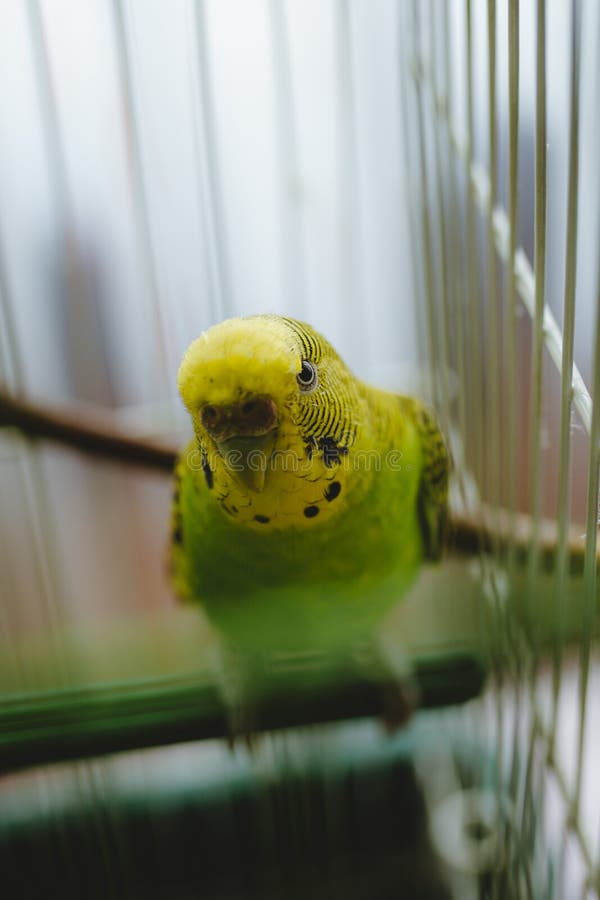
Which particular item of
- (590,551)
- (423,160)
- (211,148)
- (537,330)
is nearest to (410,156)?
(423,160)

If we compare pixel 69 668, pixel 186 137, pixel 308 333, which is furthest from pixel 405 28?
pixel 69 668

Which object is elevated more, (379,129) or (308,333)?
(379,129)

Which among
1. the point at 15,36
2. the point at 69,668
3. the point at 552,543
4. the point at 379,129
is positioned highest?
the point at 15,36

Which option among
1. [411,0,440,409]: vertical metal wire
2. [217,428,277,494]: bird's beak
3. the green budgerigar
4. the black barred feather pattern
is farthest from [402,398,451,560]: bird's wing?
[217,428,277,494]: bird's beak

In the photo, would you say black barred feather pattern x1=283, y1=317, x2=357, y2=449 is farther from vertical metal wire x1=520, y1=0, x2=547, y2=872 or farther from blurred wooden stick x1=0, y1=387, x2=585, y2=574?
blurred wooden stick x1=0, y1=387, x2=585, y2=574

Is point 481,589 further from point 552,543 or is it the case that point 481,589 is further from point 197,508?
point 197,508

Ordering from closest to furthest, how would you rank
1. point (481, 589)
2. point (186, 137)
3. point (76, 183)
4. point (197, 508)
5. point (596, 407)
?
point (596, 407), point (197, 508), point (481, 589), point (186, 137), point (76, 183)
